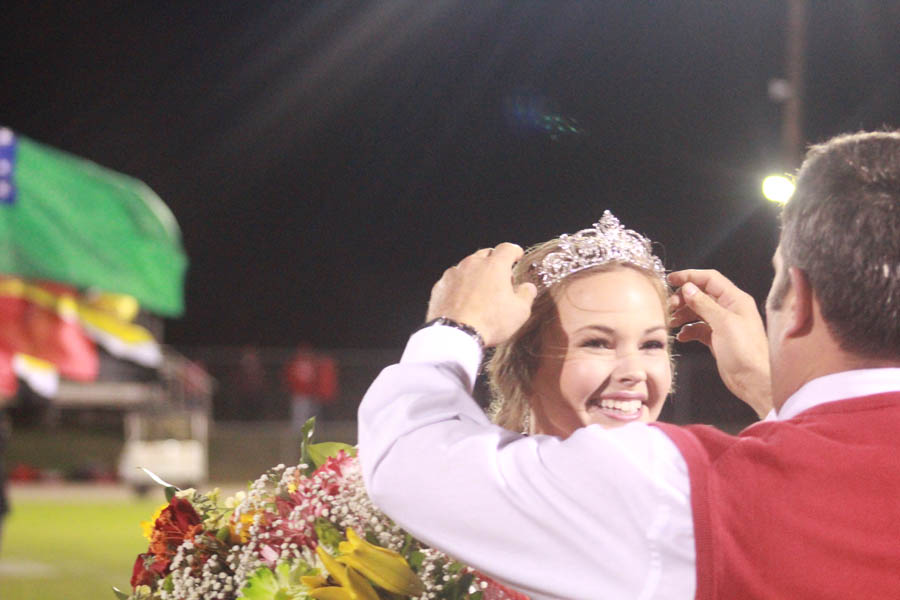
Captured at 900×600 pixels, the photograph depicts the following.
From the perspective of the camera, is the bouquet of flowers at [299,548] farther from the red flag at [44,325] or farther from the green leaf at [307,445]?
the red flag at [44,325]

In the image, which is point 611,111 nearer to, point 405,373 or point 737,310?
point 737,310

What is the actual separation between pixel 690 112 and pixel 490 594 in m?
1.90

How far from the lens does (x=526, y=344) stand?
2.52 metres

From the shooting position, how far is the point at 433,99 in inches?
129

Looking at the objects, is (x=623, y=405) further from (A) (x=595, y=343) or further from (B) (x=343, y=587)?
(B) (x=343, y=587)

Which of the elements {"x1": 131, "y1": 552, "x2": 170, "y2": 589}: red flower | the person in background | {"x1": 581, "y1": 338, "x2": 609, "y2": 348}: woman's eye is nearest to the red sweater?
{"x1": 581, "y1": 338, "x2": 609, "y2": 348}: woman's eye

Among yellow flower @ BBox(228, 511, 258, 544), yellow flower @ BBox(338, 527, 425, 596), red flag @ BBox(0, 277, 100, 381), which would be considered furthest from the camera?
red flag @ BBox(0, 277, 100, 381)

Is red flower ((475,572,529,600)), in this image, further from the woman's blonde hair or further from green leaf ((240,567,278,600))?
the woman's blonde hair

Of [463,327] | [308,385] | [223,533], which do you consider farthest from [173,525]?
[308,385]

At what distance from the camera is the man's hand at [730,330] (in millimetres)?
2096

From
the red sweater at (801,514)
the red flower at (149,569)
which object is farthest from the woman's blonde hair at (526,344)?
the red sweater at (801,514)

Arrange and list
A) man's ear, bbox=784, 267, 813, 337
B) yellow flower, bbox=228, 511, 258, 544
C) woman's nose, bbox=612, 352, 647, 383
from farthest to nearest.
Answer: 1. woman's nose, bbox=612, 352, 647, 383
2. yellow flower, bbox=228, 511, 258, 544
3. man's ear, bbox=784, 267, 813, 337

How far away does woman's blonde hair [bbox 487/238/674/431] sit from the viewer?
2.47 metres

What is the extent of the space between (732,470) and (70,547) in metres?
12.5
